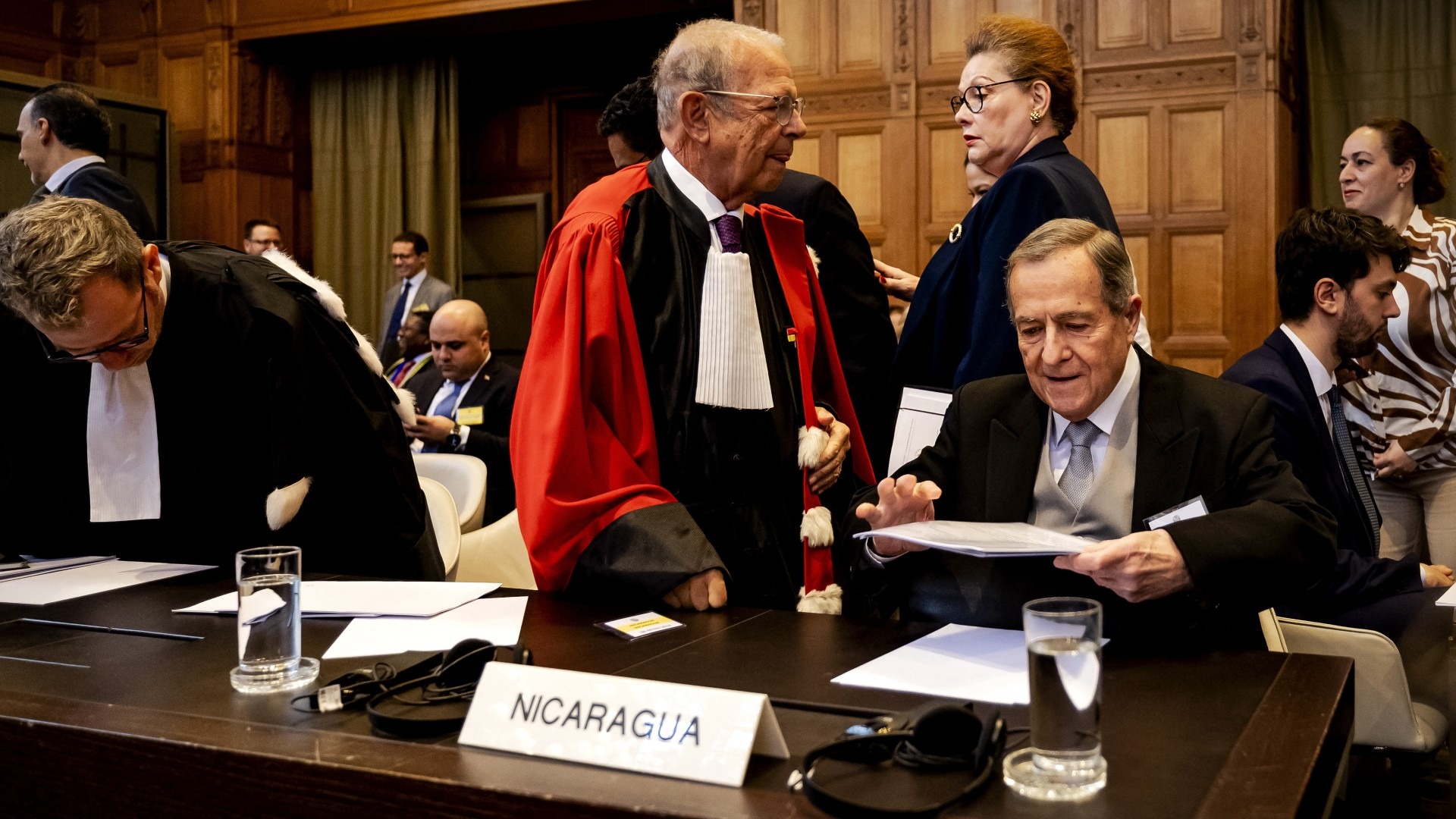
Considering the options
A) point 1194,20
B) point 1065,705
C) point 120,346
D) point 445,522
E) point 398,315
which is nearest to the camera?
point 1065,705

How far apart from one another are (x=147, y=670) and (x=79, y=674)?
0.25 feet

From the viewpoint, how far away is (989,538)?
4.59 ft

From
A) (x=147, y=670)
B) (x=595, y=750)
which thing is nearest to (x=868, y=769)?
(x=595, y=750)

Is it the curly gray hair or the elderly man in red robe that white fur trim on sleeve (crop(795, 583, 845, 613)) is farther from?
the curly gray hair

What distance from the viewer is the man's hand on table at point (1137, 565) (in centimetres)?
143

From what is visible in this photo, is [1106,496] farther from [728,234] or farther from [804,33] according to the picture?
[804,33]

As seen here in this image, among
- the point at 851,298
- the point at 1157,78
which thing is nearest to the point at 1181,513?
the point at 851,298

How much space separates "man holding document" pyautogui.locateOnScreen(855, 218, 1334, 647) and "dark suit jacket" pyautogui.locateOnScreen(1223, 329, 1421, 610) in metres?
0.76

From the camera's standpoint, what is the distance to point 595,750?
1087 millimetres

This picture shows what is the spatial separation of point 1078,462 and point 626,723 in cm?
94

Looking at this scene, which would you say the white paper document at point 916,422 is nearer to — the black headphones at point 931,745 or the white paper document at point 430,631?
the white paper document at point 430,631

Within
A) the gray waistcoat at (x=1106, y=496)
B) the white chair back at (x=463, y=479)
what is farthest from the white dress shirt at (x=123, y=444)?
the gray waistcoat at (x=1106, y=496)

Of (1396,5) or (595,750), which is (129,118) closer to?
(1396,5)

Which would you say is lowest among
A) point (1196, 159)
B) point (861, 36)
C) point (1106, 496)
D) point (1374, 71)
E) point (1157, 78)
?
point (1106, 496)
